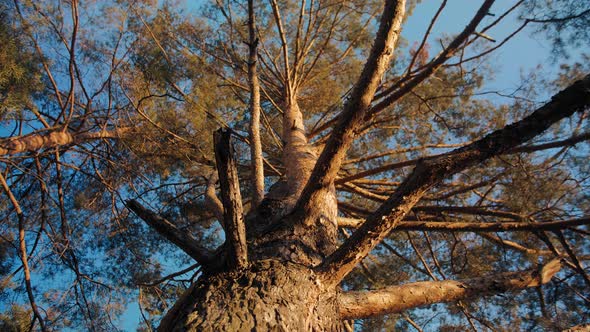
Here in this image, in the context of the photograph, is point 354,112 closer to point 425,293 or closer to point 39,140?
point 425,293

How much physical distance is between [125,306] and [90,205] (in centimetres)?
101

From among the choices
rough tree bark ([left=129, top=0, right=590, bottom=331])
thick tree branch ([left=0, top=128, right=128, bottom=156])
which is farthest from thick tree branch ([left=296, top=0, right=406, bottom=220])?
thick tree branch ([left=0, top=128, right=128, bottom=156])

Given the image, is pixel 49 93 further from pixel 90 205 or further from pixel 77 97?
pixel 90 205

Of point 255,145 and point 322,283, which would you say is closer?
point 322,283

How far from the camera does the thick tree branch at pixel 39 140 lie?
2.44 metres

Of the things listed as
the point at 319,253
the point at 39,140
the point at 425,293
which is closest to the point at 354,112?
the point at 319,253

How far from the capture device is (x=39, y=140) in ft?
8.76

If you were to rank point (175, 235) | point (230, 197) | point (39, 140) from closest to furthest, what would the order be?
point (230, 197) < point (175, 235) < point (39, 140)

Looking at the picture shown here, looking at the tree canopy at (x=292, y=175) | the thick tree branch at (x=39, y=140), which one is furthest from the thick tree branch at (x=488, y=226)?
the thick tree branch at (x=39, y=140)

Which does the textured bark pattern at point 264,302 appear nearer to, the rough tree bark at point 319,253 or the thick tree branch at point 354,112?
the rough tree bark at point 319,253

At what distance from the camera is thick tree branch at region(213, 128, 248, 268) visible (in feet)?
3.49

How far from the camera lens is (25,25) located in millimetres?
3076

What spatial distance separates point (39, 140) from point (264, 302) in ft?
7.35

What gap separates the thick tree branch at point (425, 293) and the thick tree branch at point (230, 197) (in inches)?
17.3
